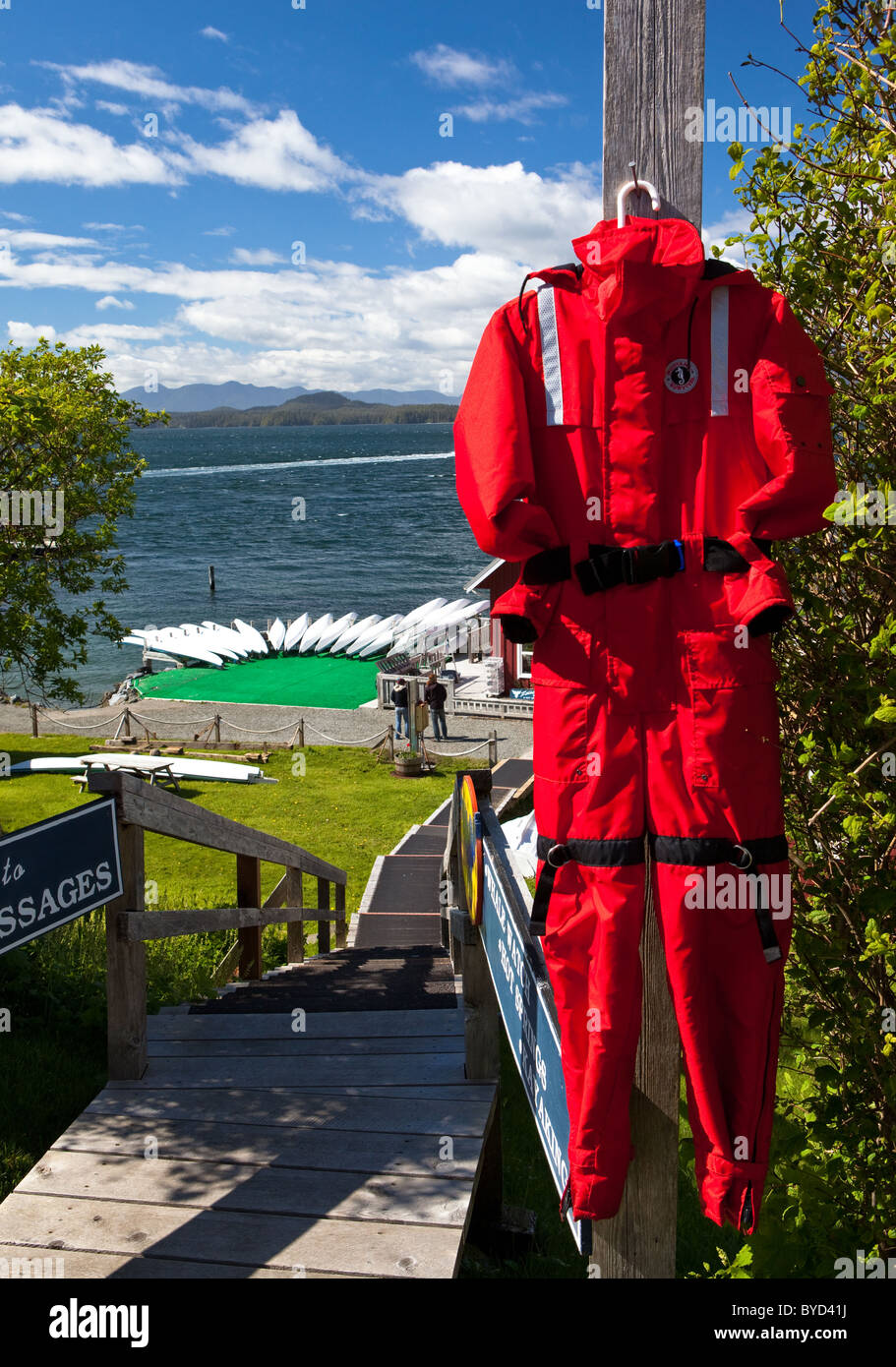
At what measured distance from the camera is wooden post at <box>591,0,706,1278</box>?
93.0 inches

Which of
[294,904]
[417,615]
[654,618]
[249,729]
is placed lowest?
[249,729]

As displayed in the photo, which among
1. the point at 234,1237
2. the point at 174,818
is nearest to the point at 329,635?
the point at 174,818

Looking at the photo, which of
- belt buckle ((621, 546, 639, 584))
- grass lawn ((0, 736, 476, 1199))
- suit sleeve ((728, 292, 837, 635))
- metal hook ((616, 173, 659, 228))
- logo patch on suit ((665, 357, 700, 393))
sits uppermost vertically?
metal hook ((616, 173, 659, 228))

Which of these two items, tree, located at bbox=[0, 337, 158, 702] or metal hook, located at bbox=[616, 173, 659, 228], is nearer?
metal hook, located at bbox=[616, 173, 659, 228]

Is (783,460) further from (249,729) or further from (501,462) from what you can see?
(249,729)

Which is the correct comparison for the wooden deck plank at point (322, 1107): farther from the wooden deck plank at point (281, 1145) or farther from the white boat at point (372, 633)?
the white boat at point (372, 633)

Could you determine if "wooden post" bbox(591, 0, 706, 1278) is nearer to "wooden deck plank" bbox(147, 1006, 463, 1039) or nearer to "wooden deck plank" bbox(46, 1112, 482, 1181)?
"wooden deck plank" bbox(46, 1112, 482, 1181)

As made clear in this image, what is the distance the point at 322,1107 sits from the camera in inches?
140

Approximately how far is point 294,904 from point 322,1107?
3.79 meters

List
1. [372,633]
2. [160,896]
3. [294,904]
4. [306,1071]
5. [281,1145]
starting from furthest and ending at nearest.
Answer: [372,633] < [160,896] < [294,904] < [306,1071] < [281,1145]

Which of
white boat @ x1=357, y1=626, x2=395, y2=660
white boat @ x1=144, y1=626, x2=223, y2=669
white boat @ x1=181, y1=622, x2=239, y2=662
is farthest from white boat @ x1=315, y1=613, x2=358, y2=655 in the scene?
white boat @ x1=144, y1=626, x2=223, y2=669

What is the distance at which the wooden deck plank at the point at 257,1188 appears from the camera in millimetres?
2896

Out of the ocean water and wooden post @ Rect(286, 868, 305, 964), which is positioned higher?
the ocean water

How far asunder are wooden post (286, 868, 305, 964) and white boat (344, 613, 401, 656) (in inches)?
1186
